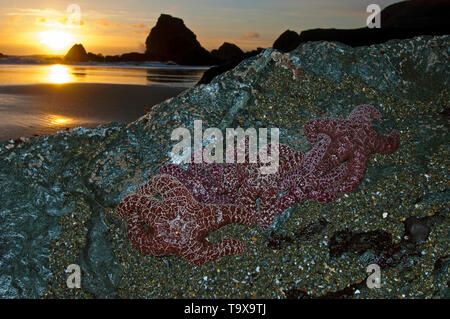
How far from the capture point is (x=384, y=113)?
14.7 feet

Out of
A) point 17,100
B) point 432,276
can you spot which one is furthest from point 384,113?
point 17,100

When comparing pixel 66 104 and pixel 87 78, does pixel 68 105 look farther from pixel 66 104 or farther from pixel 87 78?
pixel 87 78

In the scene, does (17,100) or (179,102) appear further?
(17,100)

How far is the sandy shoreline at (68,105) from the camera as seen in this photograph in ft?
32.3

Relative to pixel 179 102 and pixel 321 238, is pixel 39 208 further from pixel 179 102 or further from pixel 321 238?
pixel 321 238

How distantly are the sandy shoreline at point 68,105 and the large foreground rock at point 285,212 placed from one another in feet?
16.5

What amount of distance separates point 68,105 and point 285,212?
433 inches

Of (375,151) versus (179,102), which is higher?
(179,102)

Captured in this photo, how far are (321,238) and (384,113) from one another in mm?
1747

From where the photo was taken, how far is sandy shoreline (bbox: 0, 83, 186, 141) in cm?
986

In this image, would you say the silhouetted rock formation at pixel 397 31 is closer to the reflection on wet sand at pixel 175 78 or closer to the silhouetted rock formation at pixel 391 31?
the silhouetted rock formation at pixel 391 31

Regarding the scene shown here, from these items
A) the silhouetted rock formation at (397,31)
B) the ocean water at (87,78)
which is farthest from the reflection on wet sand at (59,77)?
the silhouetted rock formation at (397,31)
